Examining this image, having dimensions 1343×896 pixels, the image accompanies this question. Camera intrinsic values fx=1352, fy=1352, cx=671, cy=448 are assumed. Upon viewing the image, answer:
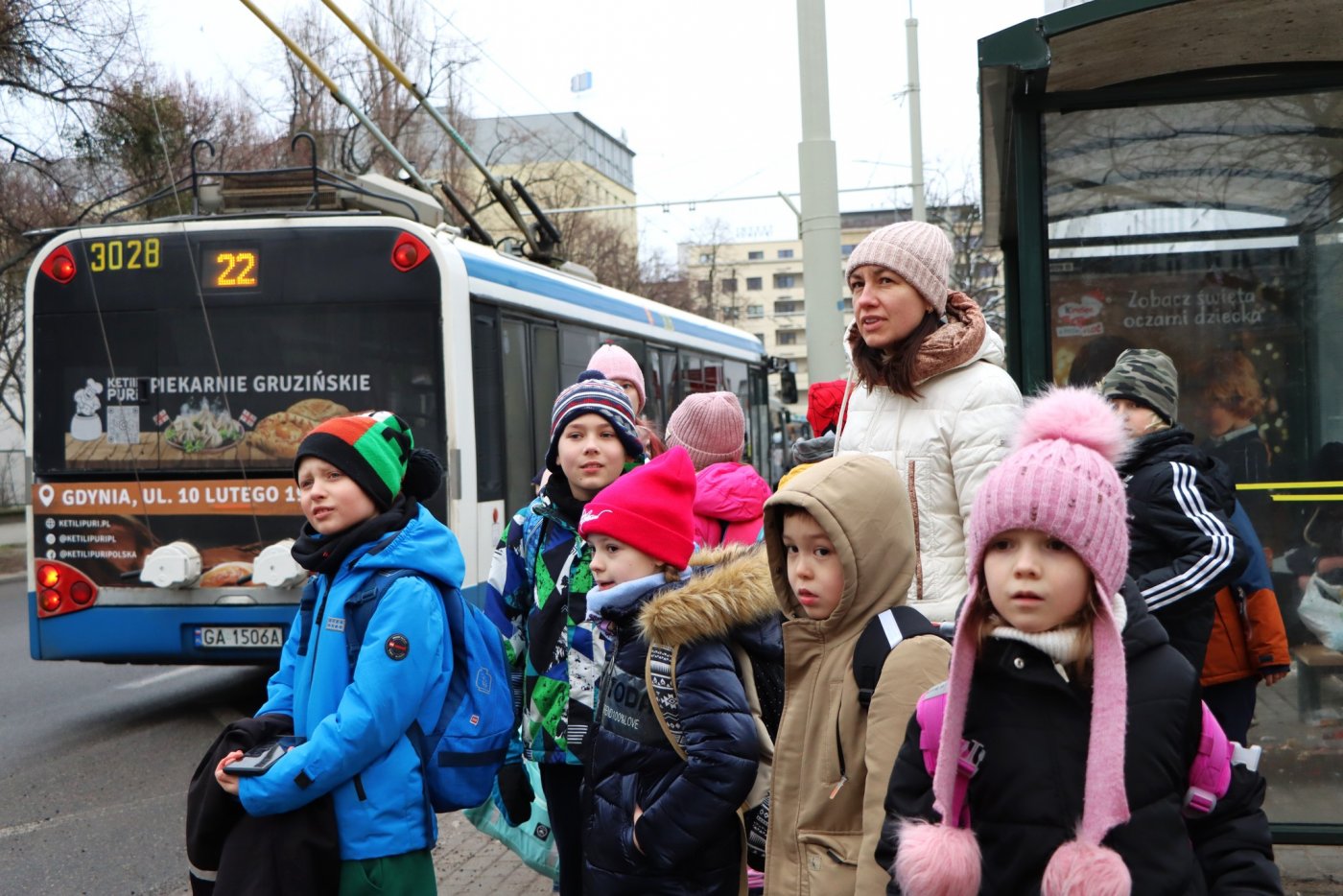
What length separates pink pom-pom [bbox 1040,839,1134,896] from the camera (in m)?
2.06

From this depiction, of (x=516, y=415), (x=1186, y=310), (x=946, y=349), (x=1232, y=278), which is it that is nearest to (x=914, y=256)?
(x=946, y=349)

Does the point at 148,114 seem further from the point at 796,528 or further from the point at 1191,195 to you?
the point at 796,528

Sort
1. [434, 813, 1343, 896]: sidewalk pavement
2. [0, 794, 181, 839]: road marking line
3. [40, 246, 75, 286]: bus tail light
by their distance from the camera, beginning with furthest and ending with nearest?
[40, 246, 75, 286]: bus tail light < [0, 794, 181, 839]: road marking line < [434, 813, 1343, 896]: sidewalk pavement

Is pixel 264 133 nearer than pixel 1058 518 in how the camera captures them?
No

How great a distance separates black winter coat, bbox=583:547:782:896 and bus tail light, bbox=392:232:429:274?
5247 mm

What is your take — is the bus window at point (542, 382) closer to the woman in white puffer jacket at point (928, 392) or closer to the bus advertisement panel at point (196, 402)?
the bus advertisement panel at point (196, 402)

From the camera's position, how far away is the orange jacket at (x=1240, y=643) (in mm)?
4137

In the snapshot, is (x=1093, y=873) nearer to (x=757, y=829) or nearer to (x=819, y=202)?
(x=757, y=829)

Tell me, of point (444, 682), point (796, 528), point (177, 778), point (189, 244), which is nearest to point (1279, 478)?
point (796, 528)

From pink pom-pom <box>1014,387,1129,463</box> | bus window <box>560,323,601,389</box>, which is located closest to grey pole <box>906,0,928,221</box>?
bus window <box>560,323,601,389</box>

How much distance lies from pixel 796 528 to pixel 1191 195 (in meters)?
3.54

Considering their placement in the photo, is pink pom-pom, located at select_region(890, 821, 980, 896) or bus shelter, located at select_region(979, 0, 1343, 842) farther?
bus shelter, located at select_region(979, 0, 1343, 842)

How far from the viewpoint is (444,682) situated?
3221mm

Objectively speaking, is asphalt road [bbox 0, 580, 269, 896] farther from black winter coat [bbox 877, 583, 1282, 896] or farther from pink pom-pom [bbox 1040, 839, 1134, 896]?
pink pom-pom [bbox 1040, 839, 1134, 896]
